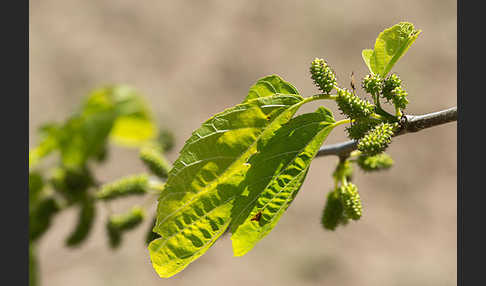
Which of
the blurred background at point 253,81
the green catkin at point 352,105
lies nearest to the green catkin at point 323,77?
the green catkin at point 352,105

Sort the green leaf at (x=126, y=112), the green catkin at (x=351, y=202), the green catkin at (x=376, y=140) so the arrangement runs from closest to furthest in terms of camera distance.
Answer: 1. the green catkin at (x=376, y=140)
2. the green catkin at (x=351, y=202)
3. the green leaf at (x=126, y=112)

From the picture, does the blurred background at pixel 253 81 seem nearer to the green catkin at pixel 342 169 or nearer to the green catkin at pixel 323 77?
the green catkin at pixel 342 169

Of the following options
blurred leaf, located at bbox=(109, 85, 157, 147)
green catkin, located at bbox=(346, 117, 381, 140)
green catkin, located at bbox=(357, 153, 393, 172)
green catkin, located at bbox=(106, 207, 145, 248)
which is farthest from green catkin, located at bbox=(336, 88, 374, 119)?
blurred leaf, located at bbox=(109, 85, 157, 147)

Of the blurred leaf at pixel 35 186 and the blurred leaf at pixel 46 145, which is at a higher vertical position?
the blurred leaf at pixel 46 145

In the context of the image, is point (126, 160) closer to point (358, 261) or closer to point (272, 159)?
point (358, 261)

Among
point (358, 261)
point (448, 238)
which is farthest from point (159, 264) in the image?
point (448, 238)

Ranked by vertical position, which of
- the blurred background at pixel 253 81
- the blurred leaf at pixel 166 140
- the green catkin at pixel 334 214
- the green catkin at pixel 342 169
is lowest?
the blurred background at pixel 253 81
